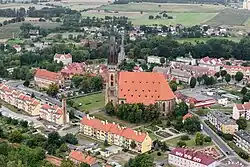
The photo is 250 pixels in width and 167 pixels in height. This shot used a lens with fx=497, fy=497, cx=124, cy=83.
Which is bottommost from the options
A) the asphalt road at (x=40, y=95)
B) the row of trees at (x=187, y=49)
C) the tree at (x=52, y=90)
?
the asphalt road at (x=40, y=95)

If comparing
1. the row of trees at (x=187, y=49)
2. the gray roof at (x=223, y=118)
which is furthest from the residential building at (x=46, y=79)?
the gray roof at (x=223, y=118)

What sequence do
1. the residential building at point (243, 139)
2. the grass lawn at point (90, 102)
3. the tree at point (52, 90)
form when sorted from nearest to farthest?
the residential building at point (243, 139) < the grass lawn at point (90, 102) < the tree at point (52, 90)

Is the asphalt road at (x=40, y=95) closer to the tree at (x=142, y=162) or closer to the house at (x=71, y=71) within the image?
the house at (x=71, y=71)

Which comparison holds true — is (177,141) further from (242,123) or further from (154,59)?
(154,59)

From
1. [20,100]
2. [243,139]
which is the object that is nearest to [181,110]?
[243,139]

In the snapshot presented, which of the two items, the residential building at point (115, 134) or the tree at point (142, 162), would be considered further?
the residential building at point (115, 134)

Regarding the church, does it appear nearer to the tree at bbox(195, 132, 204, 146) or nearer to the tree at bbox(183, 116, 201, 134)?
the tree at bbox(183, 116, 201, 134)

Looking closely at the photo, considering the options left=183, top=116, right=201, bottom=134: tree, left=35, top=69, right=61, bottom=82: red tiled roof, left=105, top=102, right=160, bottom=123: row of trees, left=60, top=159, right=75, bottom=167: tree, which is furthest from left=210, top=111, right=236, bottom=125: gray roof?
left=35, top=69, right=61, bottom=82: red tiled roof

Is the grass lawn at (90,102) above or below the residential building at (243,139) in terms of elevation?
below
